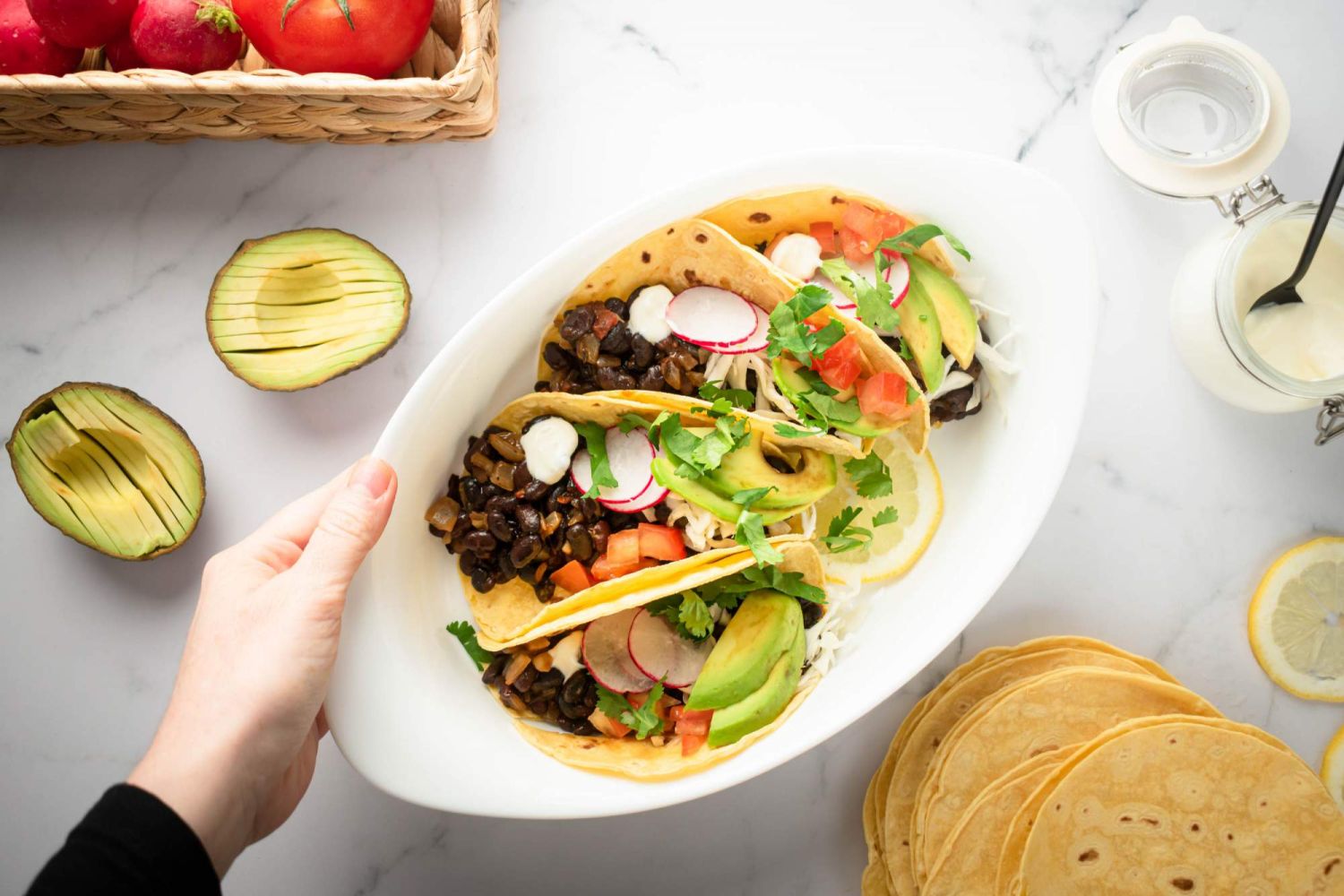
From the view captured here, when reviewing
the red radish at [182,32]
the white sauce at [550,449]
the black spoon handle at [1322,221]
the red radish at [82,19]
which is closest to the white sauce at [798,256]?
the white sauce at [550,449]

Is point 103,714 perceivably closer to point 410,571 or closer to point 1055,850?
point 410,571

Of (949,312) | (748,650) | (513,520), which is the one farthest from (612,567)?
(949,312)

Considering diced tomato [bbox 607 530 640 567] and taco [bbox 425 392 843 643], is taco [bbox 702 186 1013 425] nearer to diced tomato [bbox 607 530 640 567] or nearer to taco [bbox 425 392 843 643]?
taco [bbox 425 392 843 643]

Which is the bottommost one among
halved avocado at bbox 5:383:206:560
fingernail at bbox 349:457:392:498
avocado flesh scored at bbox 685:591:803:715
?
halved avocado at bbox 5:383:206:560

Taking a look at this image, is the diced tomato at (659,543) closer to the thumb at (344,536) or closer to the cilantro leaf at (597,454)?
the cilantro leaf at (597,454)

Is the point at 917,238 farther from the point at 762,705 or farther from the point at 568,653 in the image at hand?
the point at 568,653

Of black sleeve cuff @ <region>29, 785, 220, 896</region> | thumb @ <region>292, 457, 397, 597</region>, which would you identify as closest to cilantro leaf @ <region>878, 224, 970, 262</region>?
thumb @ <region>292, 457, 397, 597</region>
